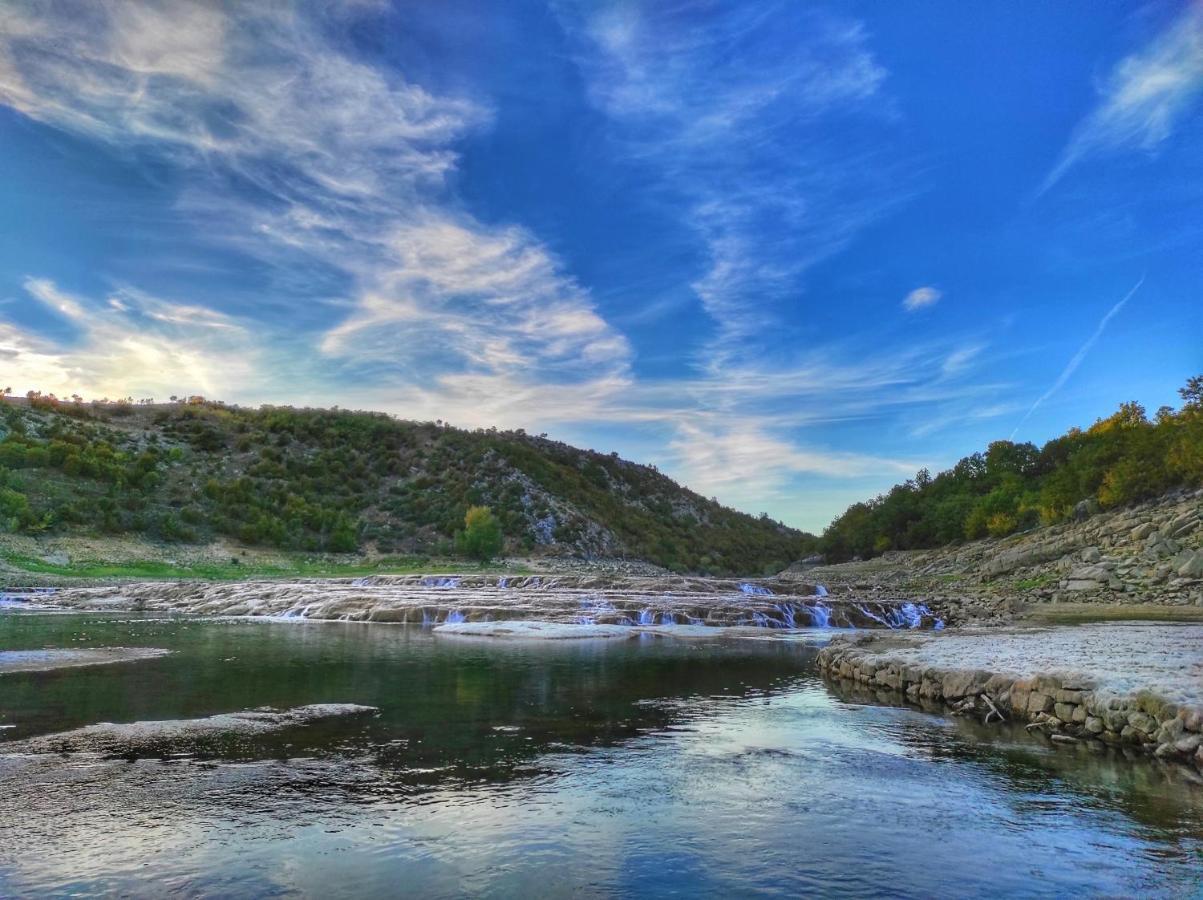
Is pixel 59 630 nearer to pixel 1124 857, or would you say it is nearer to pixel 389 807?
pixel 389 807

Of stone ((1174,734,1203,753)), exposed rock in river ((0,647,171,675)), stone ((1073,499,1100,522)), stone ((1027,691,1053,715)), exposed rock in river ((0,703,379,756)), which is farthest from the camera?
stone ((1073,499,1100,522))

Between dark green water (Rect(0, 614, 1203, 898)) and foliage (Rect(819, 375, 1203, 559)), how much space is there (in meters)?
52.4

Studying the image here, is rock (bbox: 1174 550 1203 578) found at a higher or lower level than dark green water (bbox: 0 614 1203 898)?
higher

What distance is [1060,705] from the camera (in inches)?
578

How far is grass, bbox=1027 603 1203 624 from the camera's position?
3052cm

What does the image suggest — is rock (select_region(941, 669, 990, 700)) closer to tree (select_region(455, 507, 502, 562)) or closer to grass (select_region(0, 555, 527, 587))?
grass (select_region(0, 555, 527, 587))

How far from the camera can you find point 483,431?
155375mm

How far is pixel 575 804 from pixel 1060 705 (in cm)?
1051

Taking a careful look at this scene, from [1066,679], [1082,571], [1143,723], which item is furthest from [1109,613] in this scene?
[1143,723]

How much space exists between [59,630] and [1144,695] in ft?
118

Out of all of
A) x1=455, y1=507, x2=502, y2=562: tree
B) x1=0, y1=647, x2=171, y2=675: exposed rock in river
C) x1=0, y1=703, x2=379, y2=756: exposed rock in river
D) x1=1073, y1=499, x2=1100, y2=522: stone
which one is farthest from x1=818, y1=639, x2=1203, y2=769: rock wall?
x1=455, y1=507, x2=502, y2=562: tree

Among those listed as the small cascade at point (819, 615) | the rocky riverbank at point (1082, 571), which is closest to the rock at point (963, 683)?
the rocky riverbank at point (1082, 571)

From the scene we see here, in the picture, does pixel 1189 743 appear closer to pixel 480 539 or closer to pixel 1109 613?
pixel 1109 613

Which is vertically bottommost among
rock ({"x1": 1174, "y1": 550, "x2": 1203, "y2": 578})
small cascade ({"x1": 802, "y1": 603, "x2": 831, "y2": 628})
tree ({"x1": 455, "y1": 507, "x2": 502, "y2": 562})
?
small cascade ({"x1": 802, "y1": 603, "x2": 831, "y2": 628})
